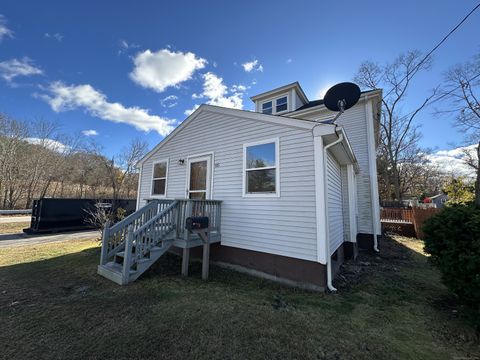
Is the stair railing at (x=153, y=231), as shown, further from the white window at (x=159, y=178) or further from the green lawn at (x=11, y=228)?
the green lawn at (x=11, y=228)

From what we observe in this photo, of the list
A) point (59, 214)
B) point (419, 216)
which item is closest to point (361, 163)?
point (419, 216)

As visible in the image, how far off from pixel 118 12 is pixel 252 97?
653cm

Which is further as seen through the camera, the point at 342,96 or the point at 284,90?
the point at 284,90

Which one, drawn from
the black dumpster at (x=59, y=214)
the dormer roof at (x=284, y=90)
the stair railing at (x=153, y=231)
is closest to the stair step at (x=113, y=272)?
the stair railing at (x=153, y=231)

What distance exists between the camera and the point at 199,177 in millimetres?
6352

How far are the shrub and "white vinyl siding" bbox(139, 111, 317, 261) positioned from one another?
6.04 feet

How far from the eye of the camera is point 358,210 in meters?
8.17

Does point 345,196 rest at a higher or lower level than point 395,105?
lower

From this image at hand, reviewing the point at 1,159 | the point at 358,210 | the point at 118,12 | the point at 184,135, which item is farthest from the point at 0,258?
the point at 1,159

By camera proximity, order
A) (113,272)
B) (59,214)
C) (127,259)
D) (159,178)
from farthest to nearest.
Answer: (59,214)
(159,178)
(113,272)
(127,259)

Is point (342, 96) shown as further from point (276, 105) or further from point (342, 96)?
point (276, 105)

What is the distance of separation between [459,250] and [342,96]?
3.31 m

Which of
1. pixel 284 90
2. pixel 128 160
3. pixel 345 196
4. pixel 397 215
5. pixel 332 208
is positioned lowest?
pixel 397 215

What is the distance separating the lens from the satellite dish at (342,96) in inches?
169
